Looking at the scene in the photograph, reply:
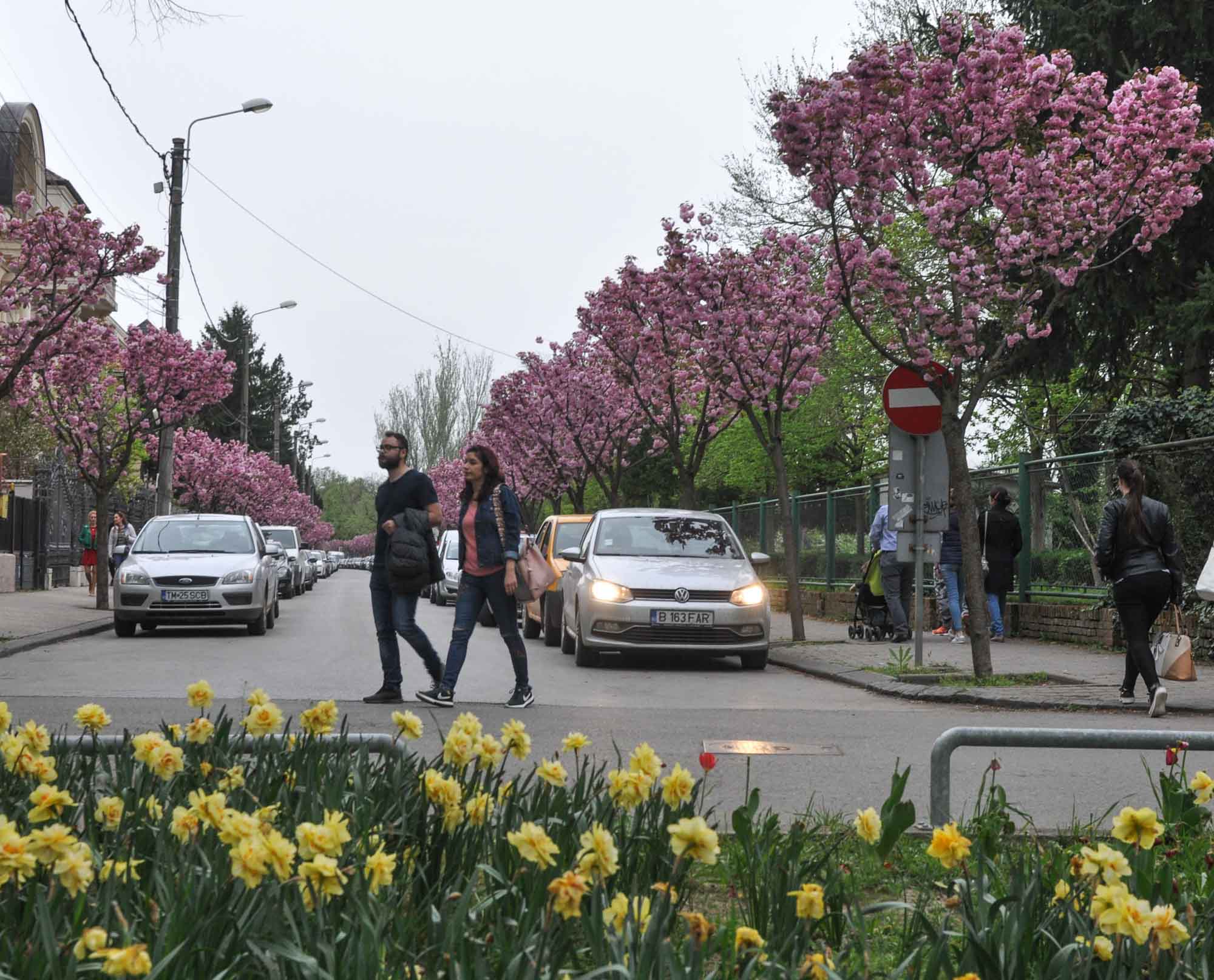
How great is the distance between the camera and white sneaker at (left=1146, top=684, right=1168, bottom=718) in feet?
36.1

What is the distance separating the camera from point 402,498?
11641 mm

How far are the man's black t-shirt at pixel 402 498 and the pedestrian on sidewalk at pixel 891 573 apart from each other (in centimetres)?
889

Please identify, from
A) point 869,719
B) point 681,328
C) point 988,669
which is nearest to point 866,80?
point 988,669

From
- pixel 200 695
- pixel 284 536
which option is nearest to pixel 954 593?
pixel 200 695

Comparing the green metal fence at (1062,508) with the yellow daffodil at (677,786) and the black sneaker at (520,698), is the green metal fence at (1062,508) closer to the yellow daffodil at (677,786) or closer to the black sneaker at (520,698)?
the black sneaker at (520,698)

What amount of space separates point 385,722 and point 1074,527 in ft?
40.8

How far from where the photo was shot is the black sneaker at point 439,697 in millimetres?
11281

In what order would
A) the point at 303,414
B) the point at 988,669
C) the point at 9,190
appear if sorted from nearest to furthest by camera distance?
the point at 988,669
the point at 9,190
the point at 303,414

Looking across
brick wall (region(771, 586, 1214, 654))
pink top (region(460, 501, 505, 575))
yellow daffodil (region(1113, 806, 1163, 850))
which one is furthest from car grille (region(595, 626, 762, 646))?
yellow daffodil (region(1113, 806, 1163, 850))

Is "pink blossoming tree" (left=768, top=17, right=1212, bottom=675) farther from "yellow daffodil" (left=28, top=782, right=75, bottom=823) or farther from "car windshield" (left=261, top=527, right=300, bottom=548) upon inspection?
"car windshield" (left=261, top=527, right=300, bottom=548)

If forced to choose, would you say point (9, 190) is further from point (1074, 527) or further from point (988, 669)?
point (988, 669)

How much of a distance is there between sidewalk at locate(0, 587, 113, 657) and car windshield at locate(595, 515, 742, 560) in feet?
20.8

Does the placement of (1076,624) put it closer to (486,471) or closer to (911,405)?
(911,405)

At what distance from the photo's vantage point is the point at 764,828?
435 cm
